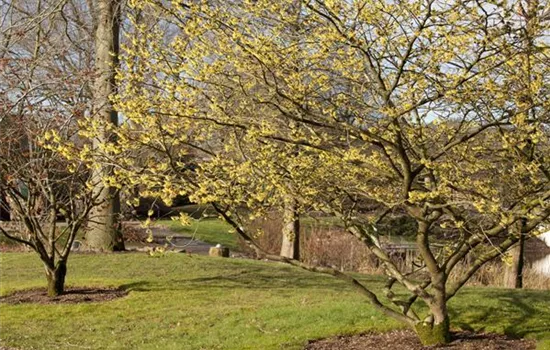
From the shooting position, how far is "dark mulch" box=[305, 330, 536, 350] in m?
6.51

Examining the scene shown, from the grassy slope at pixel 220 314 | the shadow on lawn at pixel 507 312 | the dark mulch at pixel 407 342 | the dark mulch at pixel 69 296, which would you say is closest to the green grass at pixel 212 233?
the grassy slope at pixel 220 314

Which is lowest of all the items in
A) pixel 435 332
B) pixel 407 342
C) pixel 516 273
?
pixel 407 342

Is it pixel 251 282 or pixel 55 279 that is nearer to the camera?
pixel 55 279

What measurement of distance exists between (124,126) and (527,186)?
3.46 meters

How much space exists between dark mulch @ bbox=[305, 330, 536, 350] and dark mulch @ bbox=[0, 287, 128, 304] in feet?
13.4

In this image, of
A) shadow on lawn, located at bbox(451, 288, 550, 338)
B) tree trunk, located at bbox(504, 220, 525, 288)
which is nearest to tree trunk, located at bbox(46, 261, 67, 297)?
shadow on lawn, located at bbox(451, 288, 550, 338)

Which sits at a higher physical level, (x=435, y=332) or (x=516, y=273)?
(x=516, y=273)

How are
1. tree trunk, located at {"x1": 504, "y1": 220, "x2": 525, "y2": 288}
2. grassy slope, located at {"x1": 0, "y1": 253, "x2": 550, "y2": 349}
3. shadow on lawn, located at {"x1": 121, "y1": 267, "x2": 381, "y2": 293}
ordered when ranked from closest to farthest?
grassy slope, located at {"x1": 0, "y1": 253, "x2": 550, "y2": 349} < shadow on lawn, located at {"x1": 121, "y1": 267, "x2": 381, "y2": 293} < tree trunk, located at {"x1": 504, "y1": 220, "x2": 525, "y2": 288}

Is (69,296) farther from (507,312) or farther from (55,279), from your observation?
(507,312)

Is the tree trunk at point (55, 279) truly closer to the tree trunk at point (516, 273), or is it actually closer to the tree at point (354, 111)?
the tree at point (354, 111)

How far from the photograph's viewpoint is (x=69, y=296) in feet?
33.1

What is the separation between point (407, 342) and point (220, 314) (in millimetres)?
2698

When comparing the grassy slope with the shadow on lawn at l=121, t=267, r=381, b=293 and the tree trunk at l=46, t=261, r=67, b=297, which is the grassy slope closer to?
the shadow on lawn at l=121, t=267, r=381, b=293

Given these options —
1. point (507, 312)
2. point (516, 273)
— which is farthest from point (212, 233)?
point (507, 312)
